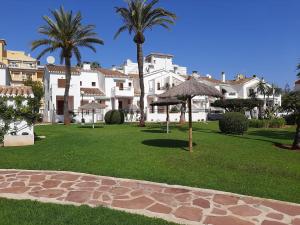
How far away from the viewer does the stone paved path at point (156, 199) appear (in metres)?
5.66

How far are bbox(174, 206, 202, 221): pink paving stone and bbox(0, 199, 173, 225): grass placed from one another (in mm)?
Result: 541

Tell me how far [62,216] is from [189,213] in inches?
94.5

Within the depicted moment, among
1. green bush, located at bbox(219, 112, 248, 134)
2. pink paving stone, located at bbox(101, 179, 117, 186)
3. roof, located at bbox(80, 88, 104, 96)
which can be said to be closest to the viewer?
pink paving stone, located at bbox(101, 179, 117, 186)

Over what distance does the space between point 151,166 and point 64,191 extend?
338 centimetres

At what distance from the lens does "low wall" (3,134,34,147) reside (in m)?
14.2

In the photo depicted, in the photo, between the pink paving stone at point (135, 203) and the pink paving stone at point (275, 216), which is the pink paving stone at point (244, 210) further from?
the pink paving stone at point (135, 203)

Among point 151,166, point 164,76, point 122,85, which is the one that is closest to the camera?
point 151,166

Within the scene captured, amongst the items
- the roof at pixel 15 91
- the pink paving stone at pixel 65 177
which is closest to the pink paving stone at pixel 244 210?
the pink paving stone at pixel 65 177

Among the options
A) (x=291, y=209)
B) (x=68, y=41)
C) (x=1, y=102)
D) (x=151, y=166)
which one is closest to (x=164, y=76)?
(x=68, y=41)

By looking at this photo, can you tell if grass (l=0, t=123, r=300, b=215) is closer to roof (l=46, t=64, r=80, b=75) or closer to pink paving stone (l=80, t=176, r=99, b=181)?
pink paving stone (l=80, t=176, r=99, b=181)

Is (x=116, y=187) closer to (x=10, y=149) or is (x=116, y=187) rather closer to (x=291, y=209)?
(x=291, y=209)

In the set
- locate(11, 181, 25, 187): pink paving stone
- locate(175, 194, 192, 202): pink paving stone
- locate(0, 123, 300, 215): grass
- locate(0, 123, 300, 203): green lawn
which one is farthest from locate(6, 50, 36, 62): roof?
locate(175, 194, 192, 202): pink paving stone

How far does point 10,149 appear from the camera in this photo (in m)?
13.2

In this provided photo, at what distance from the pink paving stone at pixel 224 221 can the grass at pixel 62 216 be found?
0.86 meters
